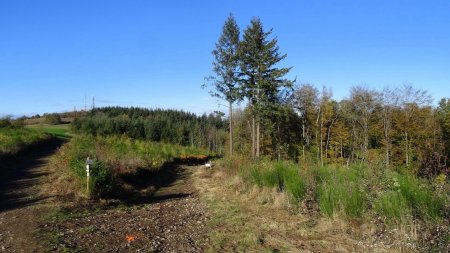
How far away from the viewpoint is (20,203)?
9.00 metres

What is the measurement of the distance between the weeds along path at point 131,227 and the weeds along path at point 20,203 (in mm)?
302

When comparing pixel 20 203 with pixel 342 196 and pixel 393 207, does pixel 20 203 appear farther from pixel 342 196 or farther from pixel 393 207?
pixel 393 207

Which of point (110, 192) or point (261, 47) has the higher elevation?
point (261, 47)

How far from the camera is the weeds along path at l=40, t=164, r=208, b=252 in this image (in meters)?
6.03

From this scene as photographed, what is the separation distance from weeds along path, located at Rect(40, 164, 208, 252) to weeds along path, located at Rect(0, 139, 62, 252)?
0.30 m

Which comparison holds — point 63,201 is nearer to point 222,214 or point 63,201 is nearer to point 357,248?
point 222,214

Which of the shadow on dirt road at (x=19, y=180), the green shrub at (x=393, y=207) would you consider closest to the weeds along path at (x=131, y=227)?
the shadow on dirt road at (x=19, y=180)

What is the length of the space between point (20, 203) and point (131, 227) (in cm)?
354

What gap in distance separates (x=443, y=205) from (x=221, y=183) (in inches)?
345

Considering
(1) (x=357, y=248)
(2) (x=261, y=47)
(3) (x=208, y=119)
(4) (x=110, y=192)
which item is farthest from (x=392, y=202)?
(3) (x=208, y=119)

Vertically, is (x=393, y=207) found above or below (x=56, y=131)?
below

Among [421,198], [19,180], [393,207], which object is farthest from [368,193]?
[19,180]

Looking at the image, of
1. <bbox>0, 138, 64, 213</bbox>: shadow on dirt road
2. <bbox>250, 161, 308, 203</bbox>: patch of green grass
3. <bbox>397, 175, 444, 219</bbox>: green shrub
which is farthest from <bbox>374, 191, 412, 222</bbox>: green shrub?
<bbox>0, 138, 64, 213</bbox>: shadow on dirt road

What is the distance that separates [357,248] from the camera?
5637 millimetres
